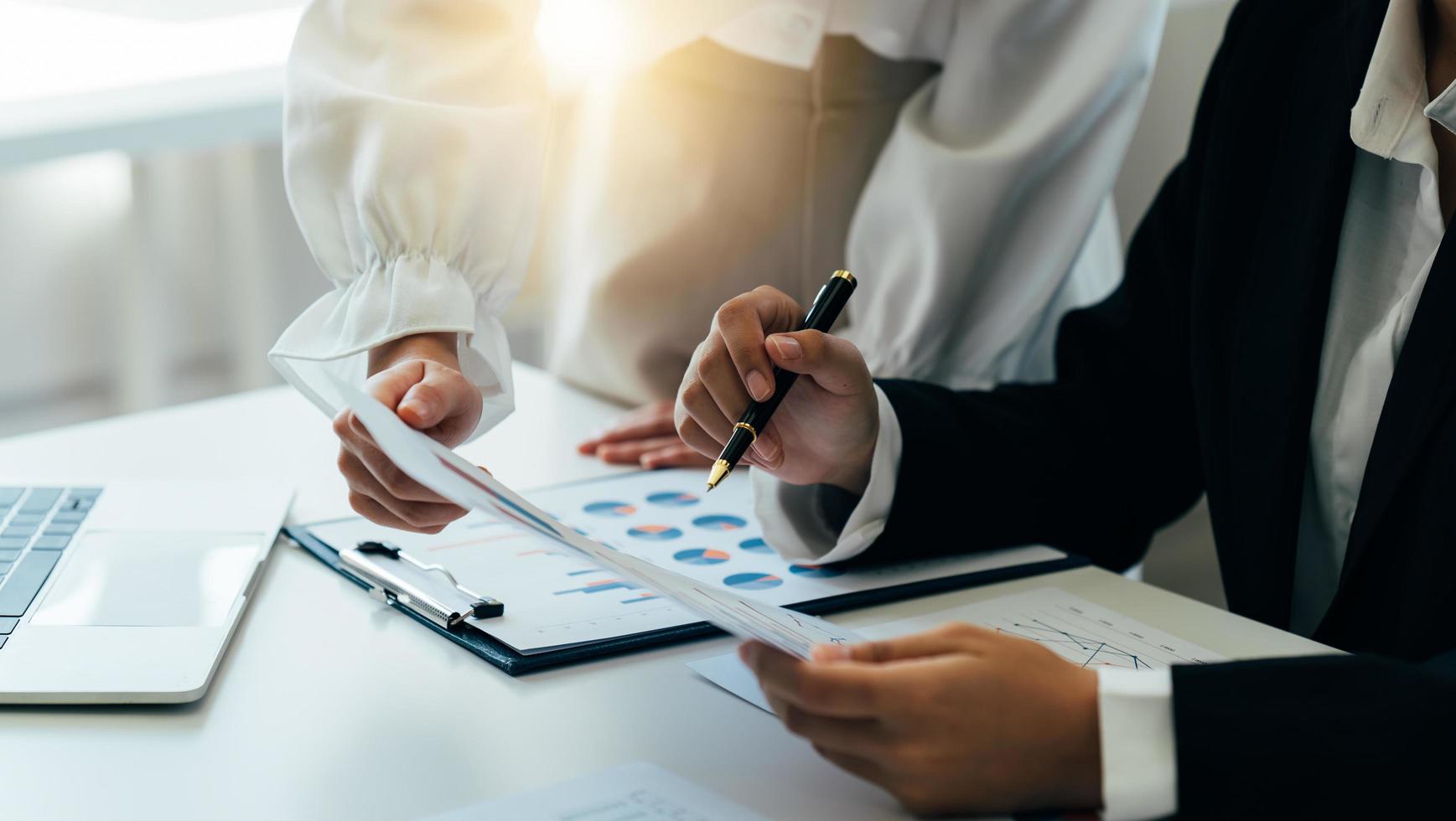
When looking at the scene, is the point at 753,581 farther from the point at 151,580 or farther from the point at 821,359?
the point at 151,580

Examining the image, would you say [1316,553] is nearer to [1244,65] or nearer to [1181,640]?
[1181,640]

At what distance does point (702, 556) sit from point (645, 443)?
267mm

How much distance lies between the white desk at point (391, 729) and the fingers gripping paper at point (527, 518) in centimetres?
7

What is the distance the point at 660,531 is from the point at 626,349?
39cm

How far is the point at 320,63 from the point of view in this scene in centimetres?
106

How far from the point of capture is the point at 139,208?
2094 mm

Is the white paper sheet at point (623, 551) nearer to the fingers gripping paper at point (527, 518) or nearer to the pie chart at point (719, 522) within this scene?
the pie chart at point (719, 522)

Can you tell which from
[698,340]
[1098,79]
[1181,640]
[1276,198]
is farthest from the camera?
[698,340]

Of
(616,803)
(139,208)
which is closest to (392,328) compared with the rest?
(616,803)

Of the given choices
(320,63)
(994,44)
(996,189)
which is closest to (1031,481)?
(996,189)

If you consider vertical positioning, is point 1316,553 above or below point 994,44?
below

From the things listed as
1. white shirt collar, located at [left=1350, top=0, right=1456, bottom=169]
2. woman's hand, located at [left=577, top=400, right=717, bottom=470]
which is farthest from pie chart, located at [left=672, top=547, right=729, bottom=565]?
white shirt collar, located at [left=1350, top=0, right=1456, bottom=169]

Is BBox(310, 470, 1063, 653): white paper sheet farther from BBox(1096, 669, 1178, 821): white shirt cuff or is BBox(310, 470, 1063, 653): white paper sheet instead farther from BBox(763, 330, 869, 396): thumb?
BBox(1096, 669, 1178, 821): white shirt cuff

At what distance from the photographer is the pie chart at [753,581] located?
89cm
